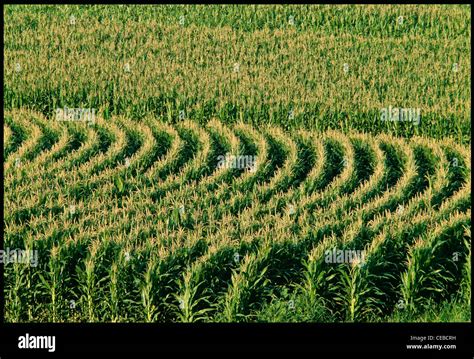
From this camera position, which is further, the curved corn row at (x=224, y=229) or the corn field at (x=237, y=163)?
the corn field at (x=237, y=163)

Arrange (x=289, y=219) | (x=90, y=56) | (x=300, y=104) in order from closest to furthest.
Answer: (x=289, y=219)
(x=300, y=104)
(x=90, y=56)

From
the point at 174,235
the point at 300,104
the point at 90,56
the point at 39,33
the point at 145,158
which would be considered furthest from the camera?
the point at 39,33

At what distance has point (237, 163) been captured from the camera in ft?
54.8

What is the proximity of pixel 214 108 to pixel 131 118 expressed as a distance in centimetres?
192

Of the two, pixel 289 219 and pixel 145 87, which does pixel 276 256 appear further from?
pixel 145 87

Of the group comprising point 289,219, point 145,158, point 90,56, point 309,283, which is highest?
point 90,56

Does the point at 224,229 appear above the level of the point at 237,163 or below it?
below

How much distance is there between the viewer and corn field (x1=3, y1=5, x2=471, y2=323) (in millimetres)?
11898

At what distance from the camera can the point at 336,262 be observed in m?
12.1

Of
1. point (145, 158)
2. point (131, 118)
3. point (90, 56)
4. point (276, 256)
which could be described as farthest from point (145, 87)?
point (276, 256)

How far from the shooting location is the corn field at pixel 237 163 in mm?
11898

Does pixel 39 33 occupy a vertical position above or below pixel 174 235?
above

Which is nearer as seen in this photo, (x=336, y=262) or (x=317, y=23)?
(x=336, y=262)

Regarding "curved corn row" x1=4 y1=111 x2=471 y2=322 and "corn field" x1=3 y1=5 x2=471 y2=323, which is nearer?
"curved corn row" x1=4 y1=111 x2=471 y2=322
